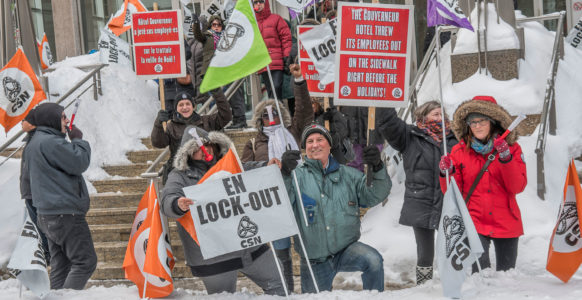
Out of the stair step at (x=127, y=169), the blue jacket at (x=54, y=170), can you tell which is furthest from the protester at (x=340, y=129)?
the stair step at (x=127, y=169)

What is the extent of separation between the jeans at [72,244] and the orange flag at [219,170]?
3.93 ft

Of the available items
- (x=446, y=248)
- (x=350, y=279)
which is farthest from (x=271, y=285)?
(x=350, y=279)

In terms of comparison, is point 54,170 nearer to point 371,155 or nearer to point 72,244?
point 72,244

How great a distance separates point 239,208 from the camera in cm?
474

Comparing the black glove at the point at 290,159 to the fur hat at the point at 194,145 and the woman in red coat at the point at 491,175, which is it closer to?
the fur hat at the point at 194,145

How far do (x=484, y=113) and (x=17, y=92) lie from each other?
6567 millimetres

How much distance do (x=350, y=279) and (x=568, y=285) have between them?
2.78 metres

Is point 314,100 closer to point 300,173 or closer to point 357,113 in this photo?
point 357,113

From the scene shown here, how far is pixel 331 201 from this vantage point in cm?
499

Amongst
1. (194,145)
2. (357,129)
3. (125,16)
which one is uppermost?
(125,16)

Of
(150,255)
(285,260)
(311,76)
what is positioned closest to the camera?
(150,255)

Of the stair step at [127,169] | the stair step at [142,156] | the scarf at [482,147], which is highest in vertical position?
the scarf at [482,147]

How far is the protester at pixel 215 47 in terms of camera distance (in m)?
10.4

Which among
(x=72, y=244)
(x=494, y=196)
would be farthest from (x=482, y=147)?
(x=72, y=244)
